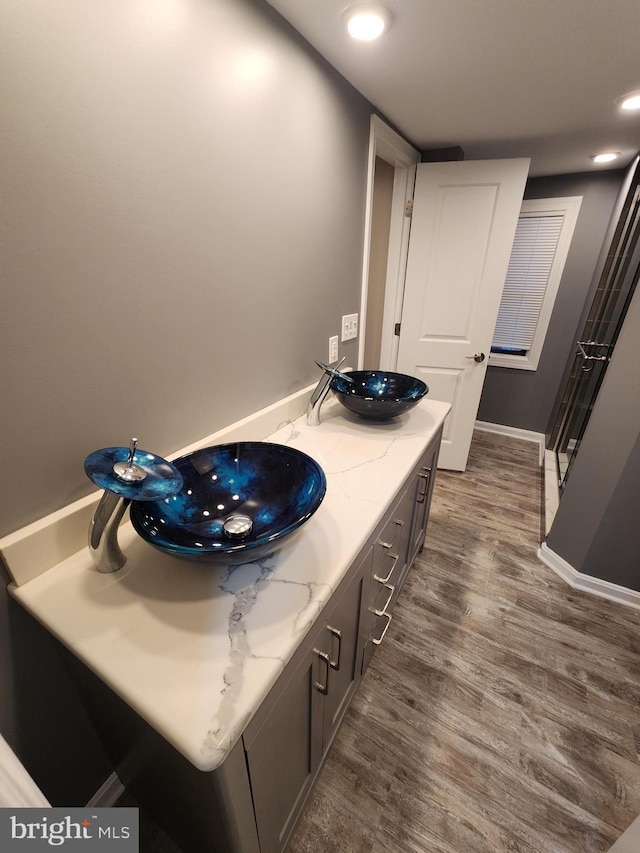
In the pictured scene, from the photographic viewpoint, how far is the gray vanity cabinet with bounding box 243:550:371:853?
25.0 inches

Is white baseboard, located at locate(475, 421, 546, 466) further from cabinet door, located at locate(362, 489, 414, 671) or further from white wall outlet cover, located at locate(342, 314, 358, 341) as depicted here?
cabinet door, located at locate(362, 489, 414, 671)

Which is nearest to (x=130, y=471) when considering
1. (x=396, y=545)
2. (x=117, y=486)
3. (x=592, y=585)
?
(x=117, y=486)

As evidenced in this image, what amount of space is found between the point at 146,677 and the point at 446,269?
8.01ft

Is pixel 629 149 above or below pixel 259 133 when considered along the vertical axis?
above

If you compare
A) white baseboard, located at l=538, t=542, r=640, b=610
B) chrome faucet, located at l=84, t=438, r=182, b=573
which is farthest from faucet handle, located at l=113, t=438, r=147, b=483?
white baseboard, located at l=538, t=542, r=640, b=610

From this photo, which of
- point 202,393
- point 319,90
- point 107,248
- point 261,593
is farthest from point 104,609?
point 319,90

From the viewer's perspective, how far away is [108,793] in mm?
979

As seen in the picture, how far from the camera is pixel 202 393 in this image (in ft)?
3.42

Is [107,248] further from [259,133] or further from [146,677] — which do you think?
[146,677]

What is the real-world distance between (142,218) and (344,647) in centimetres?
119

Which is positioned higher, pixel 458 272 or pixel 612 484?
pixel 458 272

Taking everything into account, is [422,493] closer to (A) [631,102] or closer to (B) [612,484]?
(B) [612,484]

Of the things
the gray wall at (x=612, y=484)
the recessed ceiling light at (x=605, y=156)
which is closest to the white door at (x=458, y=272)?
the recessed ceiling light at (x=605, y=156)

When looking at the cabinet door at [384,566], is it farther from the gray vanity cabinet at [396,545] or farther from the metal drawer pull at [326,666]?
the metal drawer pull at [326,666]
